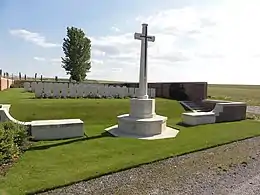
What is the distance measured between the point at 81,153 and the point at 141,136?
334cm

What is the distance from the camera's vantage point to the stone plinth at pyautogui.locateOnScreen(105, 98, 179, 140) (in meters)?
10.9

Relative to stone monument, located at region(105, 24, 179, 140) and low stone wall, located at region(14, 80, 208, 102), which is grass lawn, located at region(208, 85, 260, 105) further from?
stone monument, located at region(105, 24, 179, 140)

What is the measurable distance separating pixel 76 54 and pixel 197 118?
26.9 metres

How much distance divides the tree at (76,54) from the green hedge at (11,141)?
2967 cm

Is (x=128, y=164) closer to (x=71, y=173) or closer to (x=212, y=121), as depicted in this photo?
(x=71, y=173)

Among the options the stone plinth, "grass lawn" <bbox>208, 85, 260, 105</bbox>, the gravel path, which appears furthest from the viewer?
"grass lawn" <bbox>208, 85, 260, 105</bbox>

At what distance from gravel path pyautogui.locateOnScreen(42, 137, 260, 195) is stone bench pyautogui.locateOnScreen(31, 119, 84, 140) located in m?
3.78

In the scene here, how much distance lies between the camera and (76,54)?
3784cm

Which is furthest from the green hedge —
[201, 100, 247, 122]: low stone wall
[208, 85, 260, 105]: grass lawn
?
[208, 85, 260, 105]: grass lawn

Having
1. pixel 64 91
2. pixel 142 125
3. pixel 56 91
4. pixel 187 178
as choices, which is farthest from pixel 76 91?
pixel 187 178

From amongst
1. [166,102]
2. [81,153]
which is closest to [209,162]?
[81,153]

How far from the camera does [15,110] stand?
12203 millimetres

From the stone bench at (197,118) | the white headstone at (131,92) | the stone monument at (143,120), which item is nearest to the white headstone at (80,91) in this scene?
the white headstone at (131,92)

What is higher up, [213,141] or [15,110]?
[15,110]
